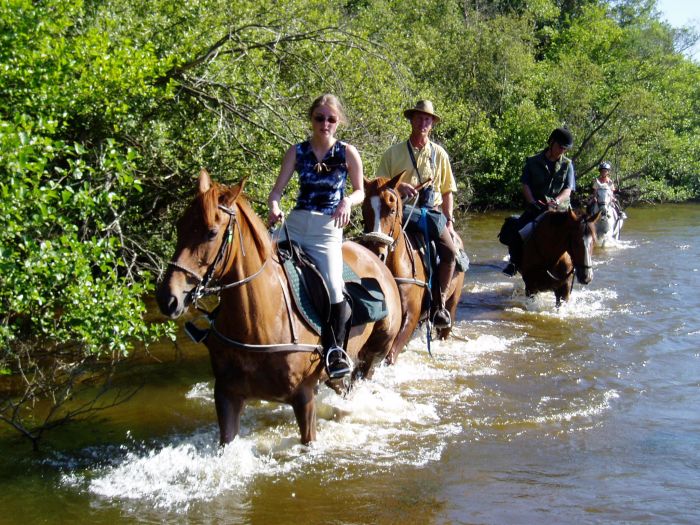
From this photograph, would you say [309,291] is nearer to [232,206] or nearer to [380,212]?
[232,206]

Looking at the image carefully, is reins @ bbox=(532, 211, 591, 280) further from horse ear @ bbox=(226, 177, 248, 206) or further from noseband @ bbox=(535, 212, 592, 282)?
horse ear @ bbox=(226, 177, 248, 206)

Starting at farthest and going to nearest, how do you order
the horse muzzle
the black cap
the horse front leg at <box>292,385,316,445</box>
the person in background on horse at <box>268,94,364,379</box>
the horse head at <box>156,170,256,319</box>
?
the black cap < the horse muzzle < the person in background on horse at <box>268,94,364,379</box> < the horse front leg at <box>292,385,316,445</box> < the horse head at <box>156,170,256,319</box>

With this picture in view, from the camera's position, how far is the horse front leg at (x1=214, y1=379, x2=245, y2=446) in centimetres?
551

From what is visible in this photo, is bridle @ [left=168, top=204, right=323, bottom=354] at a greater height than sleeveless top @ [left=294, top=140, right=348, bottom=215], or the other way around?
sleeveless top @ [left=294, top=140, right=348, bottom=215]

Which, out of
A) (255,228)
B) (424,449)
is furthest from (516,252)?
(255,228)

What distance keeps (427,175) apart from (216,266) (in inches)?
169

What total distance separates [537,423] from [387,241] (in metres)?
2.31

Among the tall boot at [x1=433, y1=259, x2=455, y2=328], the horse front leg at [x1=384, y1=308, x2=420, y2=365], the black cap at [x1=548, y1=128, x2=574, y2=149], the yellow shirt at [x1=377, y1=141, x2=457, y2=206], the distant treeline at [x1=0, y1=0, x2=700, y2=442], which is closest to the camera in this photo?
the distant treeline at [x1=0, y1=0, x2=700, y2=442]

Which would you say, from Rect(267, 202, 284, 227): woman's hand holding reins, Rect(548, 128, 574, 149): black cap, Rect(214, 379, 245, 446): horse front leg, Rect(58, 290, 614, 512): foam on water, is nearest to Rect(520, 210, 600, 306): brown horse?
Rect(548, 128, 574, 149): black cap

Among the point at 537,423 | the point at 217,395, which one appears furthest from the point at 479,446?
the point at 217,395

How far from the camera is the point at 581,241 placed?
11.5 m

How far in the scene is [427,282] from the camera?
28.4ft

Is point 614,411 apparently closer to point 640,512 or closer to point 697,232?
point 640,512

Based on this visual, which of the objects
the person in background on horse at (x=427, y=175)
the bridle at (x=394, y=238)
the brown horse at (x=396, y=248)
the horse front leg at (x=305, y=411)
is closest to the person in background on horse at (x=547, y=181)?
the person in background on horse at (x=427, y=175)
